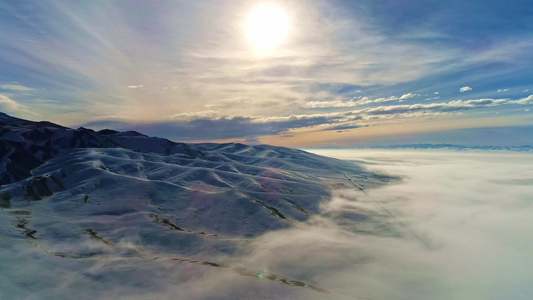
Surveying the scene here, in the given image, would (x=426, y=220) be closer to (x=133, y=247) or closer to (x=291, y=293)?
(x=291, y=293)

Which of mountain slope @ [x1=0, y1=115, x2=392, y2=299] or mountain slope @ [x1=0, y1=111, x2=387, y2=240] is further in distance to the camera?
mountain slope @ [x1=0, y1=111, x2=387, y2=240]

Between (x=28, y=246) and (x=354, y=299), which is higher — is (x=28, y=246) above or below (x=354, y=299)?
above

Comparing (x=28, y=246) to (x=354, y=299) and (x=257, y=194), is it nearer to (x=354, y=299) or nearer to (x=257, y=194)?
(x=354, y=299)

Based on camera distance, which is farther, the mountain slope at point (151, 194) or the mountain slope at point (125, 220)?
the mountain slope at point (151, 194)

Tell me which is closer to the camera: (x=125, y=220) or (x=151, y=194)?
(x=125, y=220)

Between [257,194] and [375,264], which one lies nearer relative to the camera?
[375,264]

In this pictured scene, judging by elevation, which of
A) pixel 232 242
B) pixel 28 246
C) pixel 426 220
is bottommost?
pixel 426 220

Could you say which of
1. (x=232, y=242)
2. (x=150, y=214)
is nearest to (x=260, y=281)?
(x=232, y=242)

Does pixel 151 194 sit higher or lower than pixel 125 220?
higher

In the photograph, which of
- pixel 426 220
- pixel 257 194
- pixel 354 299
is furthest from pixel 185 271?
pixel 426 220

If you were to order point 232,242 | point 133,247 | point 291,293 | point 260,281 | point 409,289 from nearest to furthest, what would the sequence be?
point 291,293, point 260,281, point 409,289, point 133,247, point 232,242

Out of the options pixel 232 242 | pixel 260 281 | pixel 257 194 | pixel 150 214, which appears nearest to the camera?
pixel 260 281
